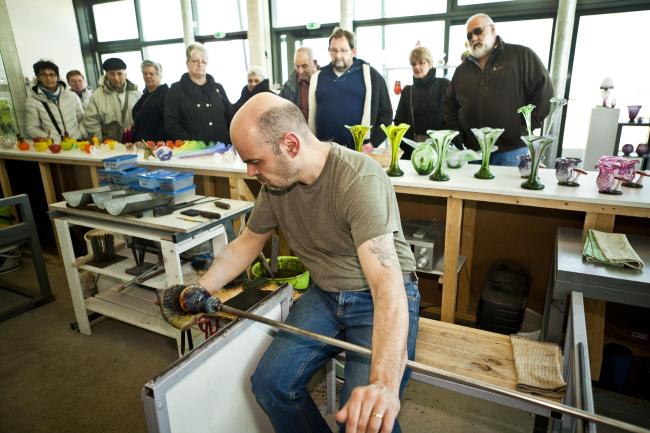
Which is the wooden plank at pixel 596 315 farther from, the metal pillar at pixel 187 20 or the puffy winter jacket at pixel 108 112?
the metal pillar at pixel 187 20

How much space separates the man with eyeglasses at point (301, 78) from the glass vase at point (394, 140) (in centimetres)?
151

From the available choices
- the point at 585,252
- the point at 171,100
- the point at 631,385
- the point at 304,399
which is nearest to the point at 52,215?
the point at 171,100

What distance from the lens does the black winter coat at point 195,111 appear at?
3.31m

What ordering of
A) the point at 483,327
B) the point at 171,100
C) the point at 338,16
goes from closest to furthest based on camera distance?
the point at 483,327 < the point at 171,100 < the point at 338,16

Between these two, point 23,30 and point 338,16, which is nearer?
point 338,16

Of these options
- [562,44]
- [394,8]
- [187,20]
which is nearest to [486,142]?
[562,44]

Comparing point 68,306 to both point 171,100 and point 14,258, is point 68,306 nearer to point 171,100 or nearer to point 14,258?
point 14,258

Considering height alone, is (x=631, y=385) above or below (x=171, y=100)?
below

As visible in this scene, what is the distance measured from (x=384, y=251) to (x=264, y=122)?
50 cm

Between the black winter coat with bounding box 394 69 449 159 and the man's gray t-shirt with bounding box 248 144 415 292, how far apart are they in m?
2.11

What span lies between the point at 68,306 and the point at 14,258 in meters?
1.12

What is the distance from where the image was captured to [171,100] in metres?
3.31

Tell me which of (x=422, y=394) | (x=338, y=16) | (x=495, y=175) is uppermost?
(x=338, y=16)

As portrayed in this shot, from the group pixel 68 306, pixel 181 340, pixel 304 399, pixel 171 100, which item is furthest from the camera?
pixel 171 100
